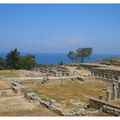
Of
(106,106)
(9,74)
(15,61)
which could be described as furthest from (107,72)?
(106,106)

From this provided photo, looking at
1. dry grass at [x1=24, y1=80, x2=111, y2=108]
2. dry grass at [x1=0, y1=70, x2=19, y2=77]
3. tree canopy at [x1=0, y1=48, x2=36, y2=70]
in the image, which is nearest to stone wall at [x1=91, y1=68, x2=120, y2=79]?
dry grass at [x1=24, y1=80, x2=111, y2=108]

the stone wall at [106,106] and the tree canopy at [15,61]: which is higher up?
the tree canopy at [15,61]

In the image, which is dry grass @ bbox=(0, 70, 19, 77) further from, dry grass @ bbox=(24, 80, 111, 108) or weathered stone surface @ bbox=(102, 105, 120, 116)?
weathered stone surface @ bbox=(102, 105, 120, 116)

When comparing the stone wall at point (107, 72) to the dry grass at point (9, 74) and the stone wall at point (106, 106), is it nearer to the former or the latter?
the dry grass at point (9, 74)

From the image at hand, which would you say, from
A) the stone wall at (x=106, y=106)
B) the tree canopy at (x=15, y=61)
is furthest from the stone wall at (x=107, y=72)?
the stone wall at (x=106, y=106)

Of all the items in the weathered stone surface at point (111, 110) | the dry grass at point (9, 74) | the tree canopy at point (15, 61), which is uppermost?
the tree canopy at point (15, 61)

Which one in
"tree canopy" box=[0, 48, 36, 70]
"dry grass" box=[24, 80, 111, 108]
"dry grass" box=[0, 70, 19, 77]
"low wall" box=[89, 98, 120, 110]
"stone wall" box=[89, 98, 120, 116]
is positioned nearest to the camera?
"stone wall" box=[89, 98, 120, 116]

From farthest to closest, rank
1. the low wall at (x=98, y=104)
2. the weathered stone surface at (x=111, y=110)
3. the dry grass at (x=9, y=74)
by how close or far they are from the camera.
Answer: the dry grass at (x=9, y=74)
the low wall at (x=98, y=104)
the weathered stone surface at (x=111, y=110)

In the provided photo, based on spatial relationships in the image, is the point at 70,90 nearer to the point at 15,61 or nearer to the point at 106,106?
the point at 106,106

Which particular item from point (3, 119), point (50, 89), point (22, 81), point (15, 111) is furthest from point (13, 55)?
point (3, 119)

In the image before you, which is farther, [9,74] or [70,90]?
[9,74]

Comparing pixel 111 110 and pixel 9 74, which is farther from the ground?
pixel 9 74

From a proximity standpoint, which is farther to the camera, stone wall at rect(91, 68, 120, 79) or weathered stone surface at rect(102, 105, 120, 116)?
stone wall at rect(91, 68, 120, 79)

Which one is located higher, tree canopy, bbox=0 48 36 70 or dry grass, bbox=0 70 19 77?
tree canopy, bbox=0 48 36 70
